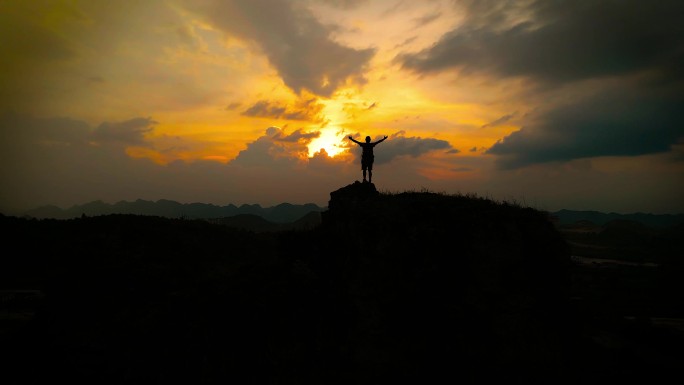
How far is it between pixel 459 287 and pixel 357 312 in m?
4.52

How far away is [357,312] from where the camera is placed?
14953 millimetres

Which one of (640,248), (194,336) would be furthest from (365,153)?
(640,248)

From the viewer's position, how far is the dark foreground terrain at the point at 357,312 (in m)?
13.6

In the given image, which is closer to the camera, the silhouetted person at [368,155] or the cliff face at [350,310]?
the cliff face at [350,310]

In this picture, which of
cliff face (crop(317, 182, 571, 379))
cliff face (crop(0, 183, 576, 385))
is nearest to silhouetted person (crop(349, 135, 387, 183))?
cliff face (crop(0, 183, 576, 385))

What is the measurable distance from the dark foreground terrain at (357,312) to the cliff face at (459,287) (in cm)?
5

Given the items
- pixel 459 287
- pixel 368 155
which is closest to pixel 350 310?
pixel 459 287

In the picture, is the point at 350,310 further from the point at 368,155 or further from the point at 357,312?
the point at 368,155

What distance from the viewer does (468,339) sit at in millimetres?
13492

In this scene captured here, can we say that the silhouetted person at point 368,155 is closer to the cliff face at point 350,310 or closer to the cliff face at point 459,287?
the cliff face at point 350,310

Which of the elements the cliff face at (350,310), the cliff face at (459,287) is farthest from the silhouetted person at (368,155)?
the cliff face at (459,287)

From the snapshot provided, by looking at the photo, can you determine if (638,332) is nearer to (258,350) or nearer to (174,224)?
(258,350)

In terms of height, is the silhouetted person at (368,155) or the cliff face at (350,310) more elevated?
the silhouetted person at (368,155)

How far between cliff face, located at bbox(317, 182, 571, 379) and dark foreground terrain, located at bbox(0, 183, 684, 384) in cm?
5
